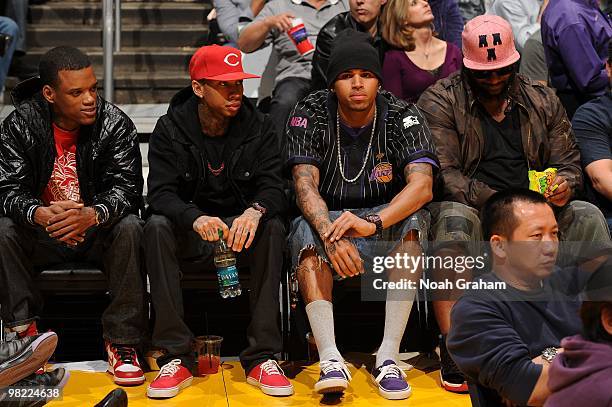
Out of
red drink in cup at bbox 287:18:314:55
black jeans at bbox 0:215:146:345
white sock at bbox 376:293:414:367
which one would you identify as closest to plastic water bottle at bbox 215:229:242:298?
black jeans at bbox 0:215:146:345

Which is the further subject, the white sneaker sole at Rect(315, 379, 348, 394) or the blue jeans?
the blue jeans

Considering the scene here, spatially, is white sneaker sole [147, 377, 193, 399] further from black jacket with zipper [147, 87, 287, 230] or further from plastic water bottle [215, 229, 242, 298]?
black jacket with zipper [147, 87, 287, 230]

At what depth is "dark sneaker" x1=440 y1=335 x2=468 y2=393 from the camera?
175 inches

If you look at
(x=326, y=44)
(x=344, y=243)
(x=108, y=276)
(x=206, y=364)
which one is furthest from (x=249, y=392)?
(x=326, y=44)

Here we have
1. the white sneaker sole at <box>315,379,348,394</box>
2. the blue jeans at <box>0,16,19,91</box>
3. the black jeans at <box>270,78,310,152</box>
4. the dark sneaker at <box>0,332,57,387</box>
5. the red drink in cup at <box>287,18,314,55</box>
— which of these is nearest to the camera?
the dark sneaker at <box>0,332,57,387</box>

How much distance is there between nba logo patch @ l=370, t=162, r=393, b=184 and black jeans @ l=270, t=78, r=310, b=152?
0.86 meters

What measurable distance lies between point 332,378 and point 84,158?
159cm

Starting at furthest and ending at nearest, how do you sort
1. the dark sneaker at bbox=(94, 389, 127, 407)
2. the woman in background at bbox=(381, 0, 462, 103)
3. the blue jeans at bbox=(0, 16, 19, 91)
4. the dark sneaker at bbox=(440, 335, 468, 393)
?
the blue jeans at bbox=(0, 16, 19, 91) → the woman in background at bbox=(381, 0, 462, 103) → the dark sneaker at bbox=(440, 335, 468, 393) → the dark sneaker at bbox=(94, 389, 127, 407)

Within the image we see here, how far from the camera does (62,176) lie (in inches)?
191

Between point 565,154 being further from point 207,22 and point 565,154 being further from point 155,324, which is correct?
point 207,22

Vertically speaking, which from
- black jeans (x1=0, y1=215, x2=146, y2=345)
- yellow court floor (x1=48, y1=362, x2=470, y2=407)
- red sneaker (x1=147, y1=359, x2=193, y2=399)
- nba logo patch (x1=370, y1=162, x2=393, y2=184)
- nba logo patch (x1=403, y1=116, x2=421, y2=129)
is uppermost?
nba logo patch (x1=403, y1=116, x2=421, y2=129)

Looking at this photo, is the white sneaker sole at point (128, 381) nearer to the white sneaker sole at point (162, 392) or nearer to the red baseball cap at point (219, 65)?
the white sneaker sole at point (162, 392)

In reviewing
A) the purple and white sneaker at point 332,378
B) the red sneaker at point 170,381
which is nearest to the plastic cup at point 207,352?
the red sneaker at point 170,381

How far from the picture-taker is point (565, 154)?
5.10 m
